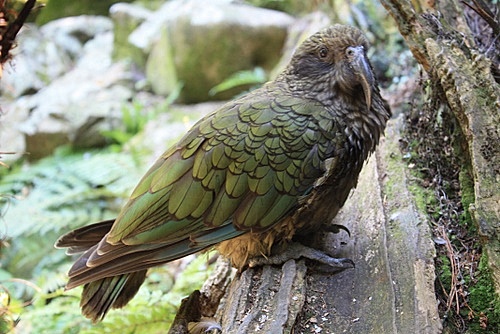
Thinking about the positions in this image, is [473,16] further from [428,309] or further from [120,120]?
[120,120]

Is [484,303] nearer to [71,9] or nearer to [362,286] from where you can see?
[362,286]

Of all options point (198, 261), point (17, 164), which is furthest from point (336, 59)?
point (17, 164)

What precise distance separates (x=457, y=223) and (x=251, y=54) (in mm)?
5414

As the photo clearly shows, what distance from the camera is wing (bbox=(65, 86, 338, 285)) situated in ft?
7.06

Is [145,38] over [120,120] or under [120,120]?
over

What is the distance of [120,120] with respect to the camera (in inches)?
289

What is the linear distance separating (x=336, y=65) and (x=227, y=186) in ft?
2.57

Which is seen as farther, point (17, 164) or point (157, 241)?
point (17, 164)

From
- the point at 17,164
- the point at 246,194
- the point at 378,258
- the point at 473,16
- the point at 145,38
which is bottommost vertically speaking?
the point at 17,164

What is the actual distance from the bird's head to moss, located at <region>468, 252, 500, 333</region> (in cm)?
86

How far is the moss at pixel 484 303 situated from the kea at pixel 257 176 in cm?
54

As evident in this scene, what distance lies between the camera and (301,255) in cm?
229

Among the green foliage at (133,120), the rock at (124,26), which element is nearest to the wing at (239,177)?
the green foliage at (133,120)

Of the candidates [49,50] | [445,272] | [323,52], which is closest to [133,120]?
[49,50]
